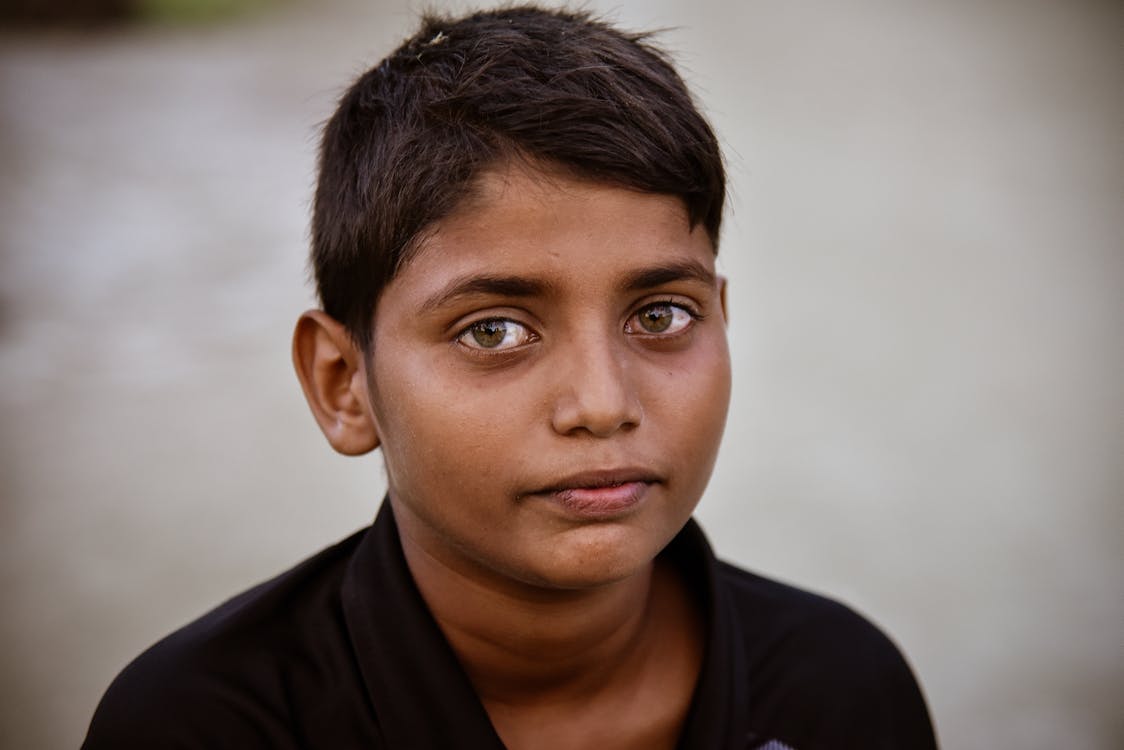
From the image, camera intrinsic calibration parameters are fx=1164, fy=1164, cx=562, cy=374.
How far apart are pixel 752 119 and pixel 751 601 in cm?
483

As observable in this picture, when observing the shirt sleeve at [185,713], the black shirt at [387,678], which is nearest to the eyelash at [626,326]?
the black shirt at [387,678]

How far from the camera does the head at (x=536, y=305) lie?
1230 millimetres

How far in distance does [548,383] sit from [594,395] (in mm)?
61

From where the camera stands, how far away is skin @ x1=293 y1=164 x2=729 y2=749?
123 centimetres

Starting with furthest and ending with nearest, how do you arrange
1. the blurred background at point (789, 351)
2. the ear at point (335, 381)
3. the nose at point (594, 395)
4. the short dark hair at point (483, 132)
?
the blurred background at point (789, 351)
the ear at point (335, 381)
the short dark hair at point (483, 132)
the nose at point (594, 395)

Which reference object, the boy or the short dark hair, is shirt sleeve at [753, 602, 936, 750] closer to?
the boy

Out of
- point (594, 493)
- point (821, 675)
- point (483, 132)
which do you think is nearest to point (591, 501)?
point (594, 493)

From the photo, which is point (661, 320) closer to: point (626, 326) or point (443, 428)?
point (626, 326)

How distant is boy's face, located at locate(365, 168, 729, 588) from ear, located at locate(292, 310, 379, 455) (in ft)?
0.43

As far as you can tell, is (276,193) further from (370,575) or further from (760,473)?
(370,575)

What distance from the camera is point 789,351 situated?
4238 mm

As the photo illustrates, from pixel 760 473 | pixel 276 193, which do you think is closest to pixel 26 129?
pixel 276 193

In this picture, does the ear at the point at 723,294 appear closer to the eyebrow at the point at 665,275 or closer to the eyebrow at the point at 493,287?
the eyebrow at the point at 665,275

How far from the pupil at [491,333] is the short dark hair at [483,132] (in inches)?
5.1
